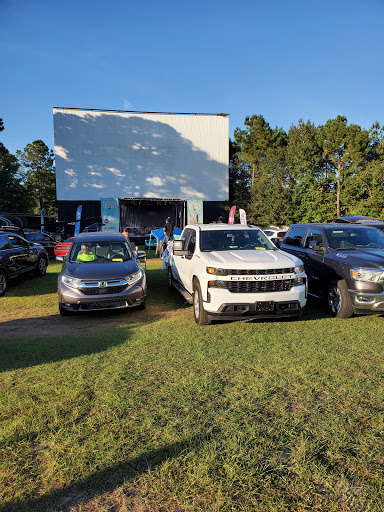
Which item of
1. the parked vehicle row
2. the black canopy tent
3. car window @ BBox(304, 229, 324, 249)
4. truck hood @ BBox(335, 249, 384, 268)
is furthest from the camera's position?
the black canopy tent

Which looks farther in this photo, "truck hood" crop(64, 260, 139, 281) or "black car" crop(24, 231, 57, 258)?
"black car" crop(24, 231, 57, 258)

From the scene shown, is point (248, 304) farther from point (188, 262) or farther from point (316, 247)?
point (316, 247)

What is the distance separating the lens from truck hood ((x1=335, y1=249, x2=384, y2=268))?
5887mm

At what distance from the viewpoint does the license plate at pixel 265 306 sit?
211 inches

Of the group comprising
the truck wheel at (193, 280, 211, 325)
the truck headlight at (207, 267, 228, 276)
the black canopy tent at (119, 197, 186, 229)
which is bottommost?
the truck wheel at (193, 280, 211, 325)

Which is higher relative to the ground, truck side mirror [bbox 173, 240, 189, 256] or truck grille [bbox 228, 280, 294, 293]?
truck side mirror [bbox 173, 240, 189, 256]

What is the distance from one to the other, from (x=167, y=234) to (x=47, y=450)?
50.5 ft

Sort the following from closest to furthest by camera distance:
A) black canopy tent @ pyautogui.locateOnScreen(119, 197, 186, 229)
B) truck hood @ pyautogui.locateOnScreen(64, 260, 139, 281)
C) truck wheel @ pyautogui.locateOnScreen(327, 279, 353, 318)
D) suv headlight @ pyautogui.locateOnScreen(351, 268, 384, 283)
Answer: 1. suv headlight @ pyautogui.locateOnScreen(351, 268, 384, 283)
2. truck wheel @ pyautogui.locateOnScreen(327, 279, 353, 318)
3. truck hood @ pyautogui.locateOnScreen(64, 260, 139, 281)
4. black canopy tent @ pyautogui.locateOnScreen(119, 197, 186, 229)

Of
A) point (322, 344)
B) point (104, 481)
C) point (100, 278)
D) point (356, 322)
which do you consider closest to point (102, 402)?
point (104, 481)

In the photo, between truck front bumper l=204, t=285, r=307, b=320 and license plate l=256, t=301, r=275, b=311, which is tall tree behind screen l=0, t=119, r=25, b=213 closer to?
truck front bumper l=204, t=285, r=307, b=320

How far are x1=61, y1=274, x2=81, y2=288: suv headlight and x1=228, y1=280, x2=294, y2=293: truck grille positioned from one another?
9.99 feet

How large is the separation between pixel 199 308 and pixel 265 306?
3.66 ft

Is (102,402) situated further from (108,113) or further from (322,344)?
(108,113)

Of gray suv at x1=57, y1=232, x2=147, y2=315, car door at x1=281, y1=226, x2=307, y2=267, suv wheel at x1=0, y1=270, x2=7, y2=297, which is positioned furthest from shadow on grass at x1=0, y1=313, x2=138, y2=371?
car door at x1=281, y1=226, x2=307, y2=267
